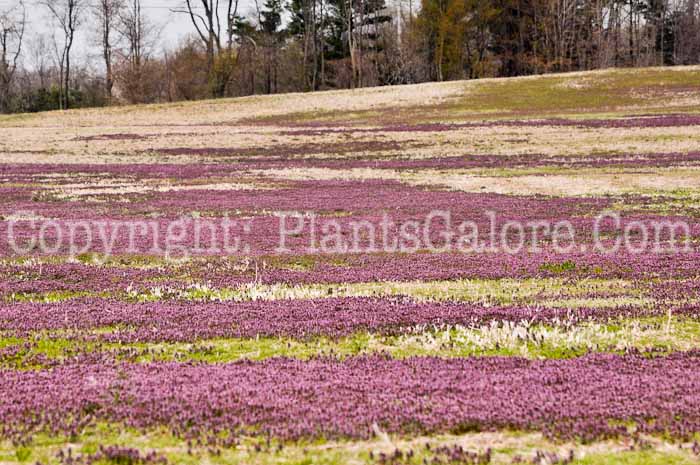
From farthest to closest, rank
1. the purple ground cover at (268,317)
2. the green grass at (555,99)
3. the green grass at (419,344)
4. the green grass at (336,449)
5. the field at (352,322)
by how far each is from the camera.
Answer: the green grass at (555,99) < the purple ground cover at (268,317) < the green grass at (419,344) < the field at (352,322) < the green grass at (336,449)

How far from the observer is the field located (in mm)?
6129

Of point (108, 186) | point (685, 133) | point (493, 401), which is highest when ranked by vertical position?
point (685, 133)

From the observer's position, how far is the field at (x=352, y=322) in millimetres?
6129

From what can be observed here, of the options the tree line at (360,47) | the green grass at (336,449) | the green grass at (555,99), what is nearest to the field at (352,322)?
the green grass at (336,449)

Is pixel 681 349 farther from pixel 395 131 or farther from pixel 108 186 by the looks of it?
pixel 395 131

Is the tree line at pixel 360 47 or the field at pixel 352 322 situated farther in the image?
the tree line at pixel 360 47

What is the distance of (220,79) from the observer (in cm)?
10919

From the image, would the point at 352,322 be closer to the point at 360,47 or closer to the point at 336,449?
the point at 336,449

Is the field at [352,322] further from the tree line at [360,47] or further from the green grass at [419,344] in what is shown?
the tree line at [360,47]

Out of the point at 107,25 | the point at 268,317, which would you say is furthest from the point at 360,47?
the point at 268,317

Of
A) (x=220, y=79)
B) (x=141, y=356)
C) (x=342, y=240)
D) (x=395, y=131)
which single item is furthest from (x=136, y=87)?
(x=141, y=356)

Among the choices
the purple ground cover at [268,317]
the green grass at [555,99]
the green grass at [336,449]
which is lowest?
the green grass at [336,449]

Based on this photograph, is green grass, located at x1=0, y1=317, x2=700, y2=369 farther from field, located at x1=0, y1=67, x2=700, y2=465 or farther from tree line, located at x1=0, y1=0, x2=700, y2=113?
tree line, located at x1=0, y1=0, x2=700, y2=113

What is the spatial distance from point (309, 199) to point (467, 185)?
934cm
